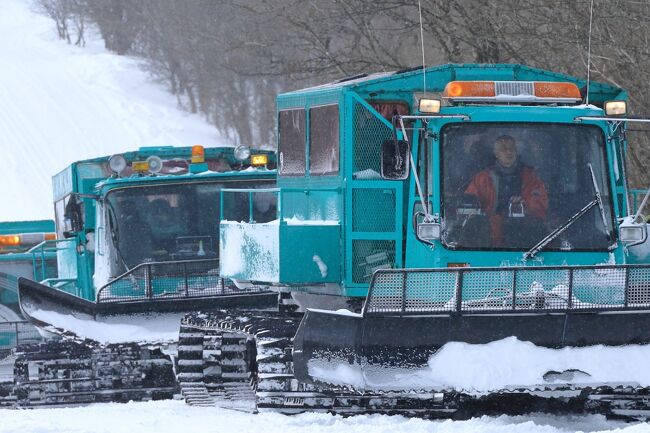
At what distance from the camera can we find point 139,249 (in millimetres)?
14648

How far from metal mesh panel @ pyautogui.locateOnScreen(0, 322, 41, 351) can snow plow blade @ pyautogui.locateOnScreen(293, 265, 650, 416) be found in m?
7.78

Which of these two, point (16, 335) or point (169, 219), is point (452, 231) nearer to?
point (169, 219)

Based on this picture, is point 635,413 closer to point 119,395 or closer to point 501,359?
point 501,359

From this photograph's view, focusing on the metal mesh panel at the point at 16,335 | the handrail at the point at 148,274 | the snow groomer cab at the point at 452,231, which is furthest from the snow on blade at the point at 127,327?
the metal mesh panel at the point at 16,335

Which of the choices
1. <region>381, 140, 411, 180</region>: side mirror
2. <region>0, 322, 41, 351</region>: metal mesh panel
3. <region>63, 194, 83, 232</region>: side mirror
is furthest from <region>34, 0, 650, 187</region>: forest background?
<region>381, 140, 411, 180</region>: side mirror

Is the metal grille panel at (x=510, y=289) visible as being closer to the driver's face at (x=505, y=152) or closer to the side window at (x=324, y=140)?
the driver's face at (x=505, y=152)

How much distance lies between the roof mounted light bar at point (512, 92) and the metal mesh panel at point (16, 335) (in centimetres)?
756

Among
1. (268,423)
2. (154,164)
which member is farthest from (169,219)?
(268,423)

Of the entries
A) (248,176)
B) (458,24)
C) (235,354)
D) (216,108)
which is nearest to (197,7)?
(216,108)

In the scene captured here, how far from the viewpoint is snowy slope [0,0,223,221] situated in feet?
149

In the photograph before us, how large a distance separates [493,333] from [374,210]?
→ 2137 mm

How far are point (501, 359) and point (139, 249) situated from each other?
6.83m

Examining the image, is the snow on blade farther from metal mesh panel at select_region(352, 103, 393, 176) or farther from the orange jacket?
the orange jacket

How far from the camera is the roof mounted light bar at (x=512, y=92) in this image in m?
9.79
